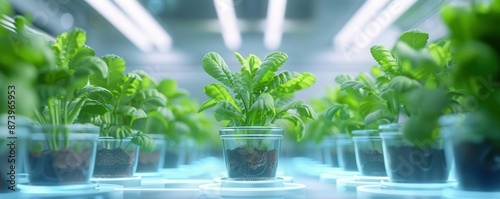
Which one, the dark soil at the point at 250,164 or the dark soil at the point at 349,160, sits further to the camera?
the dark soil at the point at 349,160

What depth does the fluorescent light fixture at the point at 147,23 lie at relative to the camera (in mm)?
2959

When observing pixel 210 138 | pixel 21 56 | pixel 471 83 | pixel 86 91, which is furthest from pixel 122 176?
pixel 210 138

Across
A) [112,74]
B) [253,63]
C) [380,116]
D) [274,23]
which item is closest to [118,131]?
[112,74]

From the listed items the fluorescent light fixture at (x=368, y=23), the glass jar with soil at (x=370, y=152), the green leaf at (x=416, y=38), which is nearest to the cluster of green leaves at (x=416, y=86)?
the green leaf at (x=416, y=38)

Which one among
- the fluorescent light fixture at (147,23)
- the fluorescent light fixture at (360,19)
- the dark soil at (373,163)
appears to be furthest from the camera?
the fluorescent light fixture at (147,23)

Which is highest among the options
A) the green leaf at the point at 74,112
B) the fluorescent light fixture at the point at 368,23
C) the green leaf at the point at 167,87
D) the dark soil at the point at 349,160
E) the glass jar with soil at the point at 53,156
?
the fluorescent light fixture at the point at 368,23

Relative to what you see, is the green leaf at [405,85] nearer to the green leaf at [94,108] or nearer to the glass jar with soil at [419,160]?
the glass jar with soil at [419,160]

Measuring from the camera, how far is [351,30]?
3.44 m

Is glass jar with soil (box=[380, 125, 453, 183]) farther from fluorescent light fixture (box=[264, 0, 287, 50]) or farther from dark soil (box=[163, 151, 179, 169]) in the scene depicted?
fluorescent light fixture (box=[264, 0, 287, 50])

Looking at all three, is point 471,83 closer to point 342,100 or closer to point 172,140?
point 342,100

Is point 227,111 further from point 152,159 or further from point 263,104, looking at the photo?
point 152,159

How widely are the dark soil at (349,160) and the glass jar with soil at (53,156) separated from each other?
4.14 ft

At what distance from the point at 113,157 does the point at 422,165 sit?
1.05 meters

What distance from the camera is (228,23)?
11.3 ft
